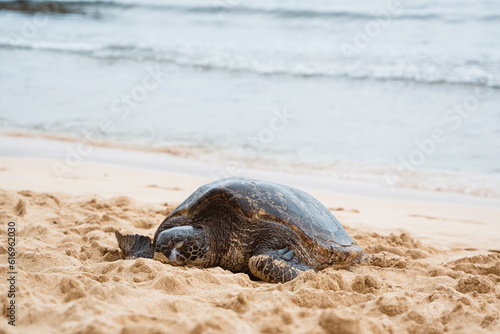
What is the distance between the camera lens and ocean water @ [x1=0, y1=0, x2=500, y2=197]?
7055 mm

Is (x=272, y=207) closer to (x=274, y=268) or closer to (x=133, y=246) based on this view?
(x=274, y=268)

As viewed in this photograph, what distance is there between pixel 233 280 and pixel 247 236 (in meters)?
0.45

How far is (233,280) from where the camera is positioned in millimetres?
2904

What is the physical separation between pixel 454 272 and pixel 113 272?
2288mm

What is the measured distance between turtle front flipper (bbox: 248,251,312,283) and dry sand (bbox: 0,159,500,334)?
10cm

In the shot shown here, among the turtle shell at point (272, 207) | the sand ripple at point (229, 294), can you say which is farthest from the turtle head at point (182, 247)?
the turtle shell at point (272, 207)

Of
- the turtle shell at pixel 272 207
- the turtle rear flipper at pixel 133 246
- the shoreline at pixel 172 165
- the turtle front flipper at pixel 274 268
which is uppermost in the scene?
the turtle shell at pixel 272 207

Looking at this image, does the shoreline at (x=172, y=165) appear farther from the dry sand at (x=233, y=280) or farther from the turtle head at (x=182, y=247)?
the turtle head at (x=182, y=247)

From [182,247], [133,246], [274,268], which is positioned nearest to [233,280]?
[274,268]

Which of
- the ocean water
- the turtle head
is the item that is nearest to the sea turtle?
the turtle head

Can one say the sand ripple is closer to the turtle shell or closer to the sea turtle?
the sea turtle

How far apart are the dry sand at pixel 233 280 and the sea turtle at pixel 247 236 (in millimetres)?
156

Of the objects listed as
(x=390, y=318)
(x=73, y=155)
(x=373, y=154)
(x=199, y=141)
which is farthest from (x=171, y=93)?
(x=390, y=318)

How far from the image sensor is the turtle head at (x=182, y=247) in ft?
10.1
